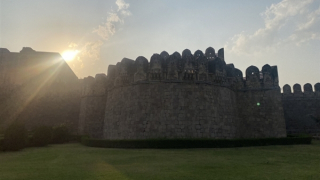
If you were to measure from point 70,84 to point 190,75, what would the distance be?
1796 centimetres

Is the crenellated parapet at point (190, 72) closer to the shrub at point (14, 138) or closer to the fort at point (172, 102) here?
the fort at point (172, 102)

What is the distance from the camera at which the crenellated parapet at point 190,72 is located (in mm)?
19625

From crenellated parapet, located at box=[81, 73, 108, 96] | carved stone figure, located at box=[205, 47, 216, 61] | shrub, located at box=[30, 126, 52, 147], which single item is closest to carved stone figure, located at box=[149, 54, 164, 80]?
carved stone figure, located at box=[205, 47, 216, 61]

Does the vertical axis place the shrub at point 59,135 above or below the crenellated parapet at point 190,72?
below

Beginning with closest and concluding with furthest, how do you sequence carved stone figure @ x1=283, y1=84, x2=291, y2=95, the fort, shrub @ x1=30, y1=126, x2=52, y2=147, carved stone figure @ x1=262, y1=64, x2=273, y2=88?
the fort → shrub @ x1=30, y1=126, x2=52, y2=147 → carved stone figure @ x1=262, y1=64, x2=273, y2=88 → carved stone figure @ x1=283, y1=84, x2=291, y2=95

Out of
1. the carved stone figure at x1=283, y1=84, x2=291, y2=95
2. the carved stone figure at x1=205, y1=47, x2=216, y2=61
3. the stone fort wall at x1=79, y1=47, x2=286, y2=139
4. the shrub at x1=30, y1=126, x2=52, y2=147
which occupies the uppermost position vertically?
the carved stone figure at x1=205, y1=47, x2=216, y2=61

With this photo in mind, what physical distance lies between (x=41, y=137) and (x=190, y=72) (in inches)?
577

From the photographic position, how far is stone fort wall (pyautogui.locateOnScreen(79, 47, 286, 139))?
60.8ft

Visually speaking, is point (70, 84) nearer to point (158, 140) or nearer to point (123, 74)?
point (123, 74)

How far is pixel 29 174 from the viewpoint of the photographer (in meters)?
8.33

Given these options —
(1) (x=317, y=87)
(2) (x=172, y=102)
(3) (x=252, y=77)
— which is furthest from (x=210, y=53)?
(1) (x=317, y=87)

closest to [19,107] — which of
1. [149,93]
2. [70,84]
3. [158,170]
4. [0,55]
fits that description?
[70,84]

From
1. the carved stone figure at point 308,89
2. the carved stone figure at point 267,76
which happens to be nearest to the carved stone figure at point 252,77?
the carved stone figure at point 267,76

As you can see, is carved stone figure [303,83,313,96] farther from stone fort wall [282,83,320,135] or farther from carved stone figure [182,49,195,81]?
carved stone figure [182,49,195,81]
